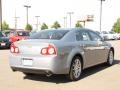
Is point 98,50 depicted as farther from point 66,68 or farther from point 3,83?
point 3,83

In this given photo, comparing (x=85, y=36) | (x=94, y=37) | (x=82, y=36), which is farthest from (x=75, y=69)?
(x=94, y=37)

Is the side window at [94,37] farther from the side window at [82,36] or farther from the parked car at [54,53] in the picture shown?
the parked car at [54,53]

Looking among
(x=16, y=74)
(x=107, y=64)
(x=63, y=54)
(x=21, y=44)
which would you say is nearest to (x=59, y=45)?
(x=63, y=54)

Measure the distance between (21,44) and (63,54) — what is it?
1.18 meters

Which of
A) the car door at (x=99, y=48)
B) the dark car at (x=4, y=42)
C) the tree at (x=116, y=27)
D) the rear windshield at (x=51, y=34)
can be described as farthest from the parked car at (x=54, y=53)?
the tree at (x=116, y=27)

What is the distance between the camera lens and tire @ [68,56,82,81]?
8.29 metres

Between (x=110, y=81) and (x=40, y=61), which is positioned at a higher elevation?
(x=40, y=61)

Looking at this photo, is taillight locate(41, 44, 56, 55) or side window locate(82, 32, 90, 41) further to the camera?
side window locate(82, 32, 90, 41)

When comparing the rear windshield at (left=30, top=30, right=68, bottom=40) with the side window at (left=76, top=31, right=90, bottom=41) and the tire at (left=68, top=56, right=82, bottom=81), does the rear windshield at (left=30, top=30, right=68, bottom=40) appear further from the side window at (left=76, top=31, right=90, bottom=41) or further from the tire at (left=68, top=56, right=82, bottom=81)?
the tire at (left=68, top=56, right=82, bottom=81)

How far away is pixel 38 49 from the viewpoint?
7.81 metres

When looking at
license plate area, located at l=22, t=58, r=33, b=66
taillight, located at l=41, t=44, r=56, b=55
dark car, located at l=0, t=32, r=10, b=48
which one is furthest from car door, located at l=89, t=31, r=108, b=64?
dark car, located at l=0, t=32, r=10, b=48

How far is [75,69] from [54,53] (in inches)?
42.8

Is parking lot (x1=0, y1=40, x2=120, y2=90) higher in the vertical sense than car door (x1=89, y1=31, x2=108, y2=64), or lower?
lower

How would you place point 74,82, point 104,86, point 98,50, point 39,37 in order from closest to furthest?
point 104,86, point 74,82, point 39,37, point 98,50
